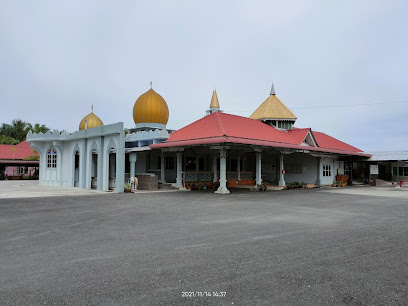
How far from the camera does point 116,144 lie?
18.6 meters

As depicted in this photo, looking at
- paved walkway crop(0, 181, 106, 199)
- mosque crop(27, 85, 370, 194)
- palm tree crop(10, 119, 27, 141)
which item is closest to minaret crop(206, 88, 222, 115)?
mosque crop(27, 85, 370, 194)

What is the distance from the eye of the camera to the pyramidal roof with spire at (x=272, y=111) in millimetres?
25844

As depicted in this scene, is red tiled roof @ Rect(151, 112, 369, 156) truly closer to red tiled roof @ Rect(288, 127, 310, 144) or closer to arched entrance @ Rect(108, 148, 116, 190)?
red tiled roof @ Rect(288, 127, 310, 144)

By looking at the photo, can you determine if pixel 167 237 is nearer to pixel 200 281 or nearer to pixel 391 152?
pixel 200 281

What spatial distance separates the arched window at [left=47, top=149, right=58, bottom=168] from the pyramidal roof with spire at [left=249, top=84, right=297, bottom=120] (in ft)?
57.5

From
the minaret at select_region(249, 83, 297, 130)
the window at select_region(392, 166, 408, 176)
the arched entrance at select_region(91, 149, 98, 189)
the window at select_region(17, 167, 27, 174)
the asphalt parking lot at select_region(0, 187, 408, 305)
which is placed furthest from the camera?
the window at select_region(17, 167, 27, 174)

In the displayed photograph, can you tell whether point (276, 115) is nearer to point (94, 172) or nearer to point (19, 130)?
point (94, 172)

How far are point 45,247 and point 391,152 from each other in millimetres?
30793

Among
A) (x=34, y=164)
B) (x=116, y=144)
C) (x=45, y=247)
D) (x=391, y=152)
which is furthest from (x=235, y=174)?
(x=34, y=164)

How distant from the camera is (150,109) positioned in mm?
24219

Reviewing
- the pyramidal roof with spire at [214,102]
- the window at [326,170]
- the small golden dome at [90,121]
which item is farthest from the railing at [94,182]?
the window at [326,170]

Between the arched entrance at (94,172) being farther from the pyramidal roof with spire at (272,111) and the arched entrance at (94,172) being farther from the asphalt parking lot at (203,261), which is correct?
the pyramidal roof with spire at (272,111)

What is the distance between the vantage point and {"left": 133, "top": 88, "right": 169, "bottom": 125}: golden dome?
24281 mm

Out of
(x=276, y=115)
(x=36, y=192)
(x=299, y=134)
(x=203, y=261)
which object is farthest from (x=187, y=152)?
(x=203, y=261)
